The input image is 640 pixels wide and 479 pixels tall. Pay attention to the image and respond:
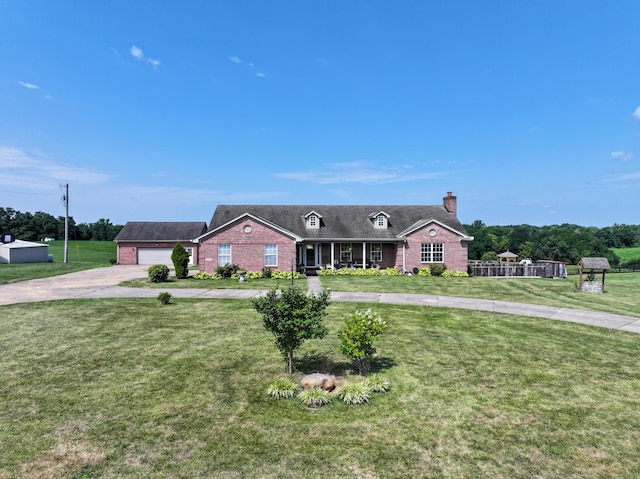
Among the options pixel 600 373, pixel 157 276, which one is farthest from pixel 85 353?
pixel 157 276

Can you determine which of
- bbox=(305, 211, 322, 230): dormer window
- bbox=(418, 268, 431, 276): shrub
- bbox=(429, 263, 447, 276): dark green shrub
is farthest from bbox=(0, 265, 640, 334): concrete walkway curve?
bbox=(429, 263, 447, 276): dark green shrub

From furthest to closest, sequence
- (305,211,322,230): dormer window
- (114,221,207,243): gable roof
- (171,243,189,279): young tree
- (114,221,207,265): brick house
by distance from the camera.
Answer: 1. (114,221,207,243): gable roof
2. (114,221,207,265): brick house
3. (305,211,322,230): dormer window
4. (171,243,189,279): young tree

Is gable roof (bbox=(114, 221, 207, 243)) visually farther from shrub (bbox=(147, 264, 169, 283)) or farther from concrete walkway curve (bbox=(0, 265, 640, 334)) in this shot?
shrub (bbox=(147, 264, 169, 283))

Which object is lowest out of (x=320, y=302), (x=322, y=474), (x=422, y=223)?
(x=322, y=474)

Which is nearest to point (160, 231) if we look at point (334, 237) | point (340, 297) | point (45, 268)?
point (45, 268)

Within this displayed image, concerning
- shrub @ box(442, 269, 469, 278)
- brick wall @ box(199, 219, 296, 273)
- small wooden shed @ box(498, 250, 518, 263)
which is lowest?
shrub @ box(442, 269, 469, 278)

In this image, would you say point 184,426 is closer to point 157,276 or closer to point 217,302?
point 217,302
